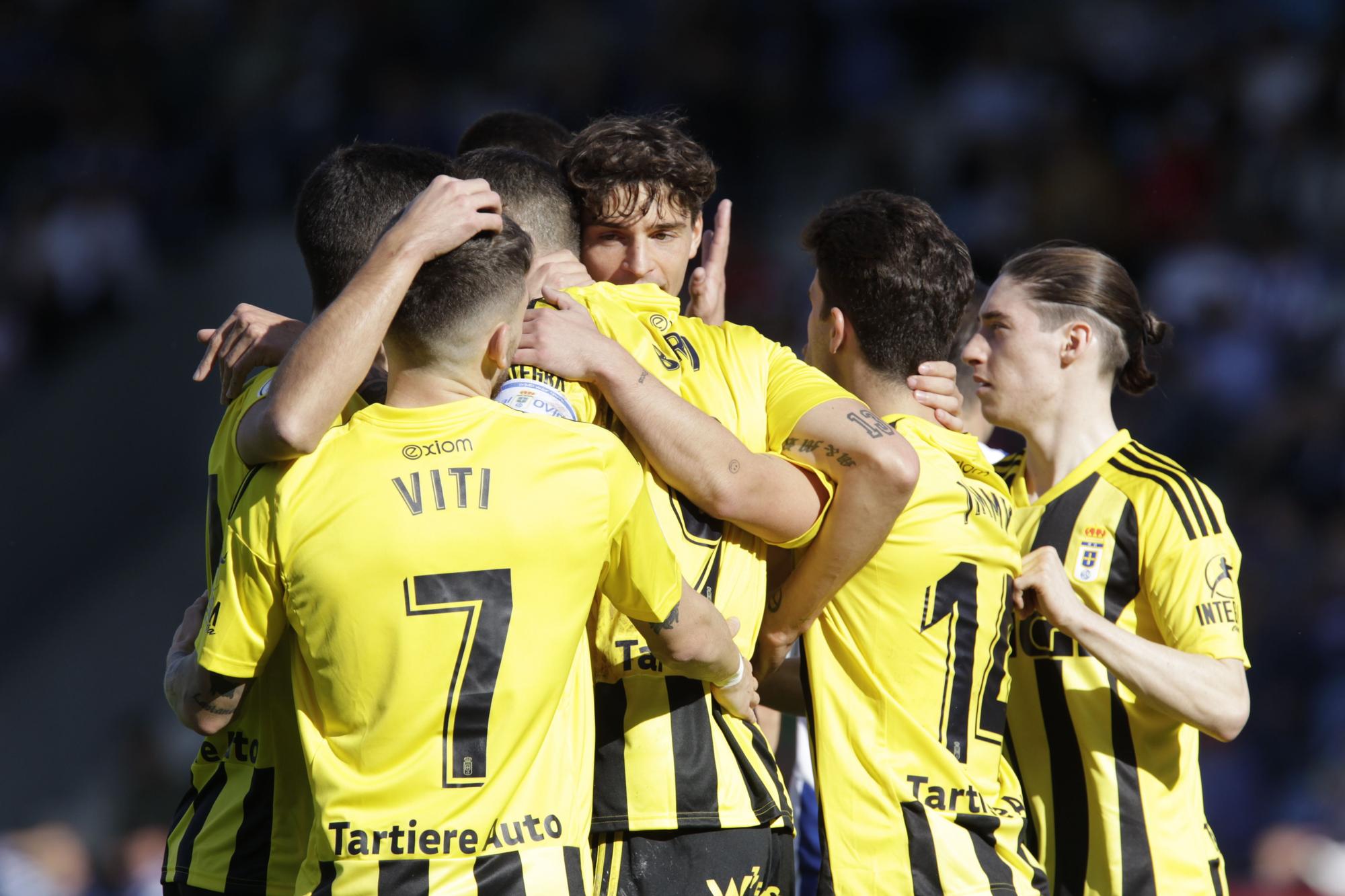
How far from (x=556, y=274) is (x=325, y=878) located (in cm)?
148

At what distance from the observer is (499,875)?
9.20 feet

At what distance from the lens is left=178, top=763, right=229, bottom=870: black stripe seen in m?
3.38

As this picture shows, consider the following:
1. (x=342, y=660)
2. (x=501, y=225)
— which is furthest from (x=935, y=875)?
(x=501, y=225)

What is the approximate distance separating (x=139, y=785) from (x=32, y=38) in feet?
28.3

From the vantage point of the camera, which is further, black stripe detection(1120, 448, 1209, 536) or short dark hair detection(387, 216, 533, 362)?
black stripe detection(1120, 448, 1209, 536)

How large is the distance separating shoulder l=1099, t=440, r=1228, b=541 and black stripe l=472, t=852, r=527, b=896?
6.90 ft

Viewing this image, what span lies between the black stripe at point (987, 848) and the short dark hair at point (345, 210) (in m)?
2.00

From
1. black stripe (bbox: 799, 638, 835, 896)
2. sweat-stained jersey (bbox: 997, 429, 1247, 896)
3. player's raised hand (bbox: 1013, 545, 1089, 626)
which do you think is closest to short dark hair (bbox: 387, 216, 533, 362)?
black stripe (bbox: 799, 638, 835, 896)

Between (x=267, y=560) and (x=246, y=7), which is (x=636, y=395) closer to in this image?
(x=267, y=560)

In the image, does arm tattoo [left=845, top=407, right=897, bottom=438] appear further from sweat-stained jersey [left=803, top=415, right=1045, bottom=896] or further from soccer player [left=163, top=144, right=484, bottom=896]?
soccer player [left=163, top=144, right=484, bottom=896]

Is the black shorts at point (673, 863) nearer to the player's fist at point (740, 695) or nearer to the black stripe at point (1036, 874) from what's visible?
the player's fist at point (740, 695)

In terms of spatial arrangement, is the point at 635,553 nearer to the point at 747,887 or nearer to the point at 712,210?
the point at 747,887

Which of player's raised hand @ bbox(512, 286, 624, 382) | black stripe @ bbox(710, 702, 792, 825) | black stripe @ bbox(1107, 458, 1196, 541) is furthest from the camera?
black stripe @ bbox(1107, 458, 1196, 541)

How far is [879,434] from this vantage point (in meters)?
3.37
